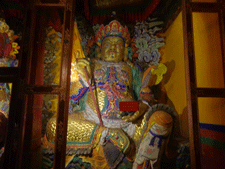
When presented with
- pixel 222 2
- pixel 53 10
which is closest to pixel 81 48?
pixel 53 10

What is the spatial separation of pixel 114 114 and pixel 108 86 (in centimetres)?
45

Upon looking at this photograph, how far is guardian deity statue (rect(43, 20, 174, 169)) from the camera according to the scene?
6.31 feet

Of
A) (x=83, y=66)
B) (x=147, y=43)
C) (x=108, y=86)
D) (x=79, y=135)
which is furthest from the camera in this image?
(x=147, y=43)

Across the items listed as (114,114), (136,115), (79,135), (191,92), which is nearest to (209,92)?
(191,92)

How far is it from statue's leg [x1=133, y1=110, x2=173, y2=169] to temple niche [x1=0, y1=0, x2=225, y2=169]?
0.04 feet

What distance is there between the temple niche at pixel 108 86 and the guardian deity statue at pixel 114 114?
13 mm

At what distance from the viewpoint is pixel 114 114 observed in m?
2.44

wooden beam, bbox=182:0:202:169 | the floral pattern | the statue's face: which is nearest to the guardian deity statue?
the statue's face

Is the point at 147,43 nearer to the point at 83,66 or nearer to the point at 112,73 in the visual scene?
the point at 112,73

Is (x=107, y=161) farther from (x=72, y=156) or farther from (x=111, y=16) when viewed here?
(x=111, y=16)

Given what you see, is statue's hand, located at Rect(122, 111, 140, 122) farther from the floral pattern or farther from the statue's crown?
the statue's crown

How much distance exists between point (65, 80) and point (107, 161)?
3.77 feet

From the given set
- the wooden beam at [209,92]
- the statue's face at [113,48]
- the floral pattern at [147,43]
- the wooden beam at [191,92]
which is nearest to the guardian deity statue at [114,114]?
the statue's face at [113,48]

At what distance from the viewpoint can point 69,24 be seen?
1.80 meters
